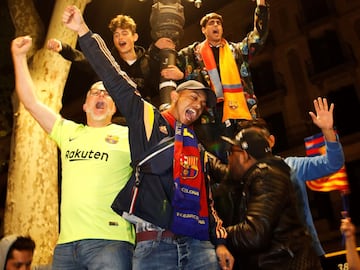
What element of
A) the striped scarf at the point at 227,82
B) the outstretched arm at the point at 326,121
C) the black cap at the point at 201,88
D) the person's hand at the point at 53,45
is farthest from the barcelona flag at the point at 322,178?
the person's hand at the point at 53,45

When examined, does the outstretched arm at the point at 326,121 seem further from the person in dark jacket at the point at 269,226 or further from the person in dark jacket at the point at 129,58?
the person in dark jacket at the point at 129,58

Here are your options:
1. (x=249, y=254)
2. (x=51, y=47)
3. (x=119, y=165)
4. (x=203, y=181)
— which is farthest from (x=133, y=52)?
(x=249, y=254)

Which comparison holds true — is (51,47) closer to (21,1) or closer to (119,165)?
(119,165)

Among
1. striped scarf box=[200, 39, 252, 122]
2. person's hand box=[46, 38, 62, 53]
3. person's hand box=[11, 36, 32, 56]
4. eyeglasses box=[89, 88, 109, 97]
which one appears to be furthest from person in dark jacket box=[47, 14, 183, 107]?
eyeglasses box=[89, 88, 109, 97]

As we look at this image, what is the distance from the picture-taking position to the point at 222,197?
12.1ft

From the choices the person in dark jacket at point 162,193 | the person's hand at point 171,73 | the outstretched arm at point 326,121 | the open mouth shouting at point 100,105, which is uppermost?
the person's hand at point 171,73

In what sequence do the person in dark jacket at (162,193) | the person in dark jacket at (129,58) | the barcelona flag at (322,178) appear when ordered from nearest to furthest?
the person in dark jacket at (162,193) → the person in dark jacket at (129,58) → the barcelona flag at (322,178)

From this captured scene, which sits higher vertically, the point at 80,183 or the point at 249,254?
the point at 80,183

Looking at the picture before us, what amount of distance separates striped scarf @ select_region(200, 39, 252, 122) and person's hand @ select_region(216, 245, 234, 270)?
1.69 meters

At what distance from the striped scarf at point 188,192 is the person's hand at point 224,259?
0.50ft

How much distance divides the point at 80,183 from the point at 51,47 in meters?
1.60

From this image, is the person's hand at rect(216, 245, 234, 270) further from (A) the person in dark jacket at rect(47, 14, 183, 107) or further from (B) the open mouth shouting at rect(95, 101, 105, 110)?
(A) the person in dark jacket at rect(47, 14, 183, 107)

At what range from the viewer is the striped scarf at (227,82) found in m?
4.40

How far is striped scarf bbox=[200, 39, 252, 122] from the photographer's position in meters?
4.40
